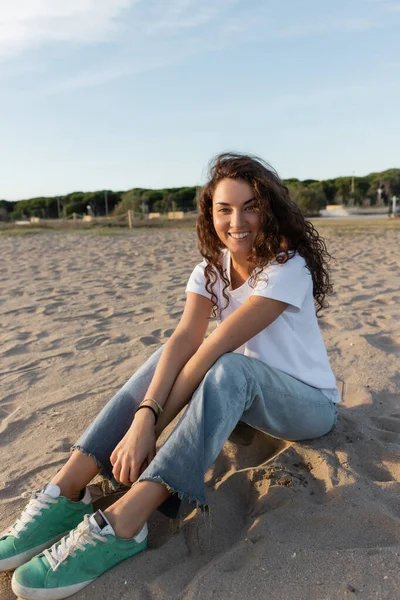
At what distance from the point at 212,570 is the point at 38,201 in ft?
160

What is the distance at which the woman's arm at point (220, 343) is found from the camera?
1874 mm

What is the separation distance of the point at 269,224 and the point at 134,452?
38.0 inches

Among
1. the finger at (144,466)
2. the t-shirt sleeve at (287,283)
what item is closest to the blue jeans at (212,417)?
the finger at (144,466)

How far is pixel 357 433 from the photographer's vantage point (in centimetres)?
222

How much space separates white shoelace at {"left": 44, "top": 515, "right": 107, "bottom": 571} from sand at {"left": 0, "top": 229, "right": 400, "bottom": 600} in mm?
110

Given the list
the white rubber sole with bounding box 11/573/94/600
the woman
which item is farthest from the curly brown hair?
the white rubber sole with bounding box 11/573/94/600

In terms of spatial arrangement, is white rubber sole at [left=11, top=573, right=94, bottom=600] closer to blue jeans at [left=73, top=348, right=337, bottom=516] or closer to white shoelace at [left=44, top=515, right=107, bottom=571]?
white shoelace at [left=44, top=515, right=107, bottom=571]

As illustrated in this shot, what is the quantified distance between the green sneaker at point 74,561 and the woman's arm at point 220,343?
391mm

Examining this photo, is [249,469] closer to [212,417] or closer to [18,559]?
[212,417]

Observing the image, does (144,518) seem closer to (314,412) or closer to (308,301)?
(314,412)

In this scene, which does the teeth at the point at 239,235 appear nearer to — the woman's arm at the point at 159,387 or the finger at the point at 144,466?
the woman's arm at the point at 159,387

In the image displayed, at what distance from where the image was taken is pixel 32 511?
1.66 m

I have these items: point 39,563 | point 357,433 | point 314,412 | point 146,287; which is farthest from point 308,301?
point 146,287

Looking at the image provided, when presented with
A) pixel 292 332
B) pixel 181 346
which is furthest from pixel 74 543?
pixel 292 332
